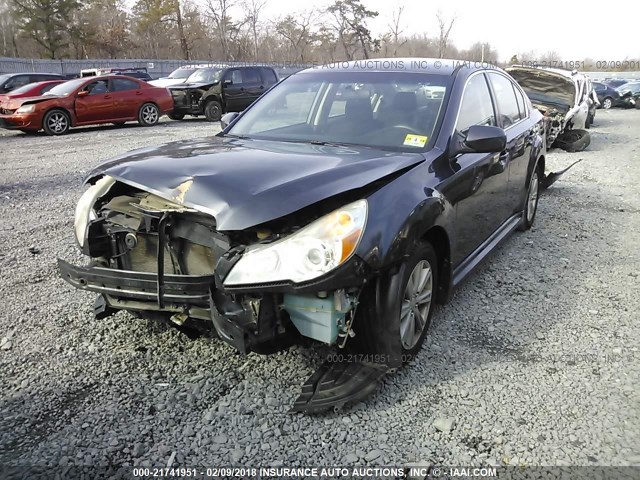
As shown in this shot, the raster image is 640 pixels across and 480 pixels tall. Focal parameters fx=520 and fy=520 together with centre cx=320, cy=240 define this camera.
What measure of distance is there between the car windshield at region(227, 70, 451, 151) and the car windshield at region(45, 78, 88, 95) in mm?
11341

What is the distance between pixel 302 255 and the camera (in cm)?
237

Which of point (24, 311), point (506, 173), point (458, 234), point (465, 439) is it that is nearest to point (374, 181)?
point (458, 234)

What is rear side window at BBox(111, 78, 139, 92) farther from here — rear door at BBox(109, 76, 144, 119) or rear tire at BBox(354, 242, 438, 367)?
rear tire at BBox(354, 242, 438, 367)

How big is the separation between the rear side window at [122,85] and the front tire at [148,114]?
24.4 inches

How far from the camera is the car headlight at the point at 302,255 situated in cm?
235

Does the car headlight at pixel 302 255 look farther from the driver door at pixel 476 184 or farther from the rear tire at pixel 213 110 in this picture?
the rear tire at pixel 213 110

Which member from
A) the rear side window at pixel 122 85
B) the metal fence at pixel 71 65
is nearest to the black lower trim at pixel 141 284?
the rear side window at pixel 122 85

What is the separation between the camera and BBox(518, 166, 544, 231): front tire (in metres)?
5.48

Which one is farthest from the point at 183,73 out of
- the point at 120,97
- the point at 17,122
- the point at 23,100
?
the point at 17,122

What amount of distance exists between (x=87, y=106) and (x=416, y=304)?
13.4m

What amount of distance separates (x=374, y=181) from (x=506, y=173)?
2.20m

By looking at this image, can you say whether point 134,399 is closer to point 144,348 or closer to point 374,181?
point 144,348

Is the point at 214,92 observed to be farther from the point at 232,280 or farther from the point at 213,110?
the point at 232,280

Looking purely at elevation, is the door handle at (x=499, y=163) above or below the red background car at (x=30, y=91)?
below
